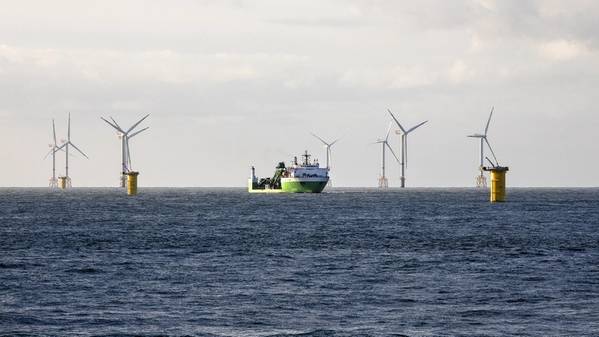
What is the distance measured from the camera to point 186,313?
47094 millimetres

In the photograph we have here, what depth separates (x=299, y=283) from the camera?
59062 mm

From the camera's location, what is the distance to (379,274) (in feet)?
211

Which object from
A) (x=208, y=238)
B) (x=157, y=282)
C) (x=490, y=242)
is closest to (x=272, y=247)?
(x=208, y=238)

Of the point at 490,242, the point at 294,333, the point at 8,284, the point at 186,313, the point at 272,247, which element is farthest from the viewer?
the point at 490,242

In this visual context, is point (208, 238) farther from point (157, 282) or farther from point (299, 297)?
point (299, 297)

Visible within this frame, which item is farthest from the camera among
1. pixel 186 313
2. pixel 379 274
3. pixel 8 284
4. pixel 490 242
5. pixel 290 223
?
pixel 290 223

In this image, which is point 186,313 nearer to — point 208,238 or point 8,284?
point 8,284

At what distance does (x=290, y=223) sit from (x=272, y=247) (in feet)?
142

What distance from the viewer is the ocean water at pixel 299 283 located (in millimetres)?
43969

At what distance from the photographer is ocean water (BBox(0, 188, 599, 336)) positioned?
44.0m

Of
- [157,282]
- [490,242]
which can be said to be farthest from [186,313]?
[490,242]

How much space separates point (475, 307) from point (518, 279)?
13.6m

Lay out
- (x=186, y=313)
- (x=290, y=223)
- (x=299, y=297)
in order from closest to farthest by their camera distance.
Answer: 1. (x=186, y=313)
2. (x=299, y=297)
3. (x=290, y=223)

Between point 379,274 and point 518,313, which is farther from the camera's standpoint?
point 379,274
